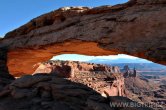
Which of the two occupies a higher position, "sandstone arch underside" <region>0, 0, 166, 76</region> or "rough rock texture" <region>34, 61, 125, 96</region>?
"sandstone arch underside" <region>0, 0, 166, 76</region>

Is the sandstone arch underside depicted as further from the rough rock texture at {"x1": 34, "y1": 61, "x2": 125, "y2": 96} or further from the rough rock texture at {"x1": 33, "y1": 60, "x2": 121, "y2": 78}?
the rough rock texture at {"x1": 34, "y1": 61, "x2": 125, "y2": 96}

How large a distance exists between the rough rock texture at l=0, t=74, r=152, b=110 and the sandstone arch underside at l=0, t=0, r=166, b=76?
2906 millimetres

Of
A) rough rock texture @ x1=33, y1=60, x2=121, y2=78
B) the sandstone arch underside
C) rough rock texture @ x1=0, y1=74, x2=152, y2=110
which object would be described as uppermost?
the sandstone arch underside

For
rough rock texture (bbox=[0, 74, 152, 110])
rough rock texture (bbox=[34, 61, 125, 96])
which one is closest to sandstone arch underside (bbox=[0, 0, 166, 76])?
rough rock texture (bbox=[0, 74, 152, 110])

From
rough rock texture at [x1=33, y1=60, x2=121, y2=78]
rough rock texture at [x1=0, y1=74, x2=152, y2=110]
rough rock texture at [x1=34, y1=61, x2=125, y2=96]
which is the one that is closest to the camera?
rough rock texture at [x1=0, y1=74, x2=152, y2=110]

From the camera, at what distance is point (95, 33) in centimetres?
1634

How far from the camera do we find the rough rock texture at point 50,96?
1351cm

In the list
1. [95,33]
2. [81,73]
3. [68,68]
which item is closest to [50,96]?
[95,33]

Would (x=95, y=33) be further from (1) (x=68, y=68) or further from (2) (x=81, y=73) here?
(2) (x=81, y=73)

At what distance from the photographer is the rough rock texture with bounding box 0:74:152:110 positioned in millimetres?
13508

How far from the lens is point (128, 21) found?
48.9 ft

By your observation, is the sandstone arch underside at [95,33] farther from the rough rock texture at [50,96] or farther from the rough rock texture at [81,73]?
the rough rock texture at [81,73]

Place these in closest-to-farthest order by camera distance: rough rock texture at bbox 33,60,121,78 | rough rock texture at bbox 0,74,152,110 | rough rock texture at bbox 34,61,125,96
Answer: rough rock texture at bbox 0,74,152,110 → rough rock texture at bbox 34,61,125,96 → rough rock texture at bbox 33,60,121,78

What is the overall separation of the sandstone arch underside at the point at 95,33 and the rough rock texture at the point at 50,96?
2.91 metres
